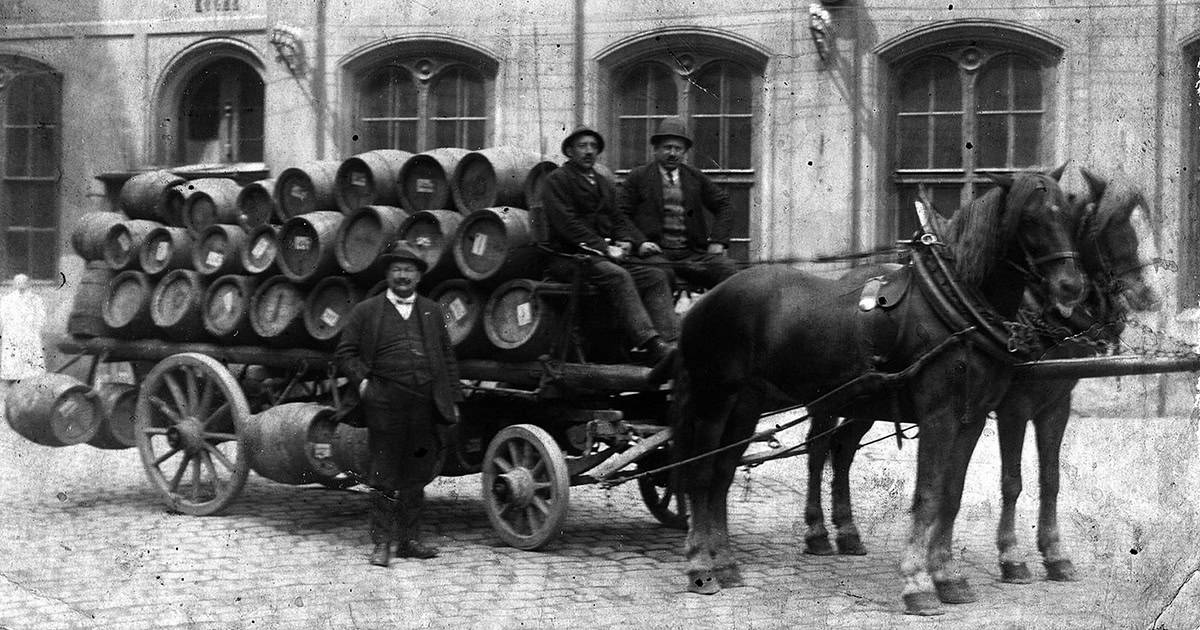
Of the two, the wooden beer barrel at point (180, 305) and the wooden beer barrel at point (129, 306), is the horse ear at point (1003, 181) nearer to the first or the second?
the wooden beer barrel at point (180, 305)

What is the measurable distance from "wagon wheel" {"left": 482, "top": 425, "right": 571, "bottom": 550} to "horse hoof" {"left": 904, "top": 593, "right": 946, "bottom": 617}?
1983mm

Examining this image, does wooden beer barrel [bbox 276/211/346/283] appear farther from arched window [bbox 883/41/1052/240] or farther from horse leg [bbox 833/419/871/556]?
arched window [bbox 883/41/1052/240]

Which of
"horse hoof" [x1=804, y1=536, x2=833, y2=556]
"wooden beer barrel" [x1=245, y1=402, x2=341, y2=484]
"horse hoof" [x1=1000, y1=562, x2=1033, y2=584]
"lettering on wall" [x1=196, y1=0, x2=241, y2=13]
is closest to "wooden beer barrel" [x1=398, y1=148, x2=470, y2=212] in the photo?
"wooden beer barrel" [x1=245, y1=402, x2=341, y2=484]

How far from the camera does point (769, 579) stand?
267 inches

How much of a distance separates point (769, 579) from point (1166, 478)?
6.49ft

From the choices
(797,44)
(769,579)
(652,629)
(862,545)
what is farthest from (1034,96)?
(652,629)

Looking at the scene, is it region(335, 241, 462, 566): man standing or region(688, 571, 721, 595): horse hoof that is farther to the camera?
region(335, 241, 462, 566): man standing

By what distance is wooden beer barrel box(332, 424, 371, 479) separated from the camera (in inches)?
300

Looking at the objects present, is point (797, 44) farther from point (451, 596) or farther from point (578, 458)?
point (451, 596)

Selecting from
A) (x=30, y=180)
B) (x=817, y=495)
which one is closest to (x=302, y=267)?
(x=817, y=495)

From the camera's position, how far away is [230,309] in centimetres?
848

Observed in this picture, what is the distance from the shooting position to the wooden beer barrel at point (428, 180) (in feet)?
25.8

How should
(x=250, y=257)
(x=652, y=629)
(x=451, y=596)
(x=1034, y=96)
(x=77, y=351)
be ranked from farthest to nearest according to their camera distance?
(x=1034, y=96)
(x=77, y=351)
(x=250, y=257)
(x=451, y=596)
(x=652, y=629)

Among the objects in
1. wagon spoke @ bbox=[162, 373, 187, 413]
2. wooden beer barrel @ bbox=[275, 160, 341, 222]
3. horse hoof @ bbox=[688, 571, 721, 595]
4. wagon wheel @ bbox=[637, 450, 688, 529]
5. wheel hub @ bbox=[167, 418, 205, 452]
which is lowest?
horse hoof @ bbox=[688, 571, 721, 595]
